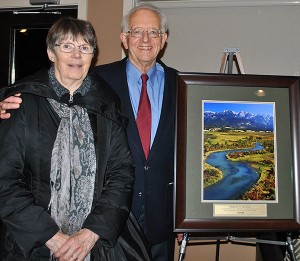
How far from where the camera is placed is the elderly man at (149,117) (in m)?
2.04

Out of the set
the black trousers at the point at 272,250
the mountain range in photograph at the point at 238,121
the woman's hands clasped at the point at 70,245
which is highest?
the mountain range in photograph at the point at 238,121

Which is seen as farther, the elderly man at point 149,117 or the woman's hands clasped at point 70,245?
the elderly man at point 149,117

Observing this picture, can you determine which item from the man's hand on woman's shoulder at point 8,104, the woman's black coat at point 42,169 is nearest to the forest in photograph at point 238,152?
the woman's black coat at point 42,169

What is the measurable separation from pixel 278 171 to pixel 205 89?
0.50m

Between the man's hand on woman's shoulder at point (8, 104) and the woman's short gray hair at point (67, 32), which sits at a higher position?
the woman's short gray hair at point (67, 32)

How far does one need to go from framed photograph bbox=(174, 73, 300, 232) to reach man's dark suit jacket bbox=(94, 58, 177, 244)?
20 centimetres

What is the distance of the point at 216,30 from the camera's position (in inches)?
127

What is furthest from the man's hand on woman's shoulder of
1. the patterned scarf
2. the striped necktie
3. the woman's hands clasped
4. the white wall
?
the white wall

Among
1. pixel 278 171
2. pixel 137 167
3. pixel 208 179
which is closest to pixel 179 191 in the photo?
pixel 208 179

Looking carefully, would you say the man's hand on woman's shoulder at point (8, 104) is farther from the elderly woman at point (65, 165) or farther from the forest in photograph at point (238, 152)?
the forest in photograph at point (238, 152)

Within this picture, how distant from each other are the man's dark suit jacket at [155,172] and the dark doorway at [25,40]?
5.06 ft

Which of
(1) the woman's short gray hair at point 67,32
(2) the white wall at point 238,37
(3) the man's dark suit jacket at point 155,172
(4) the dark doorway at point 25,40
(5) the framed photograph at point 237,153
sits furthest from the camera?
(4) the dark doorway at point 25,40

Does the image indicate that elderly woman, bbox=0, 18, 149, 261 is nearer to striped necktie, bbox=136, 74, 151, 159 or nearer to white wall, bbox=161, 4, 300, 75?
striped necktie, bbox=136, 74, 151, 159

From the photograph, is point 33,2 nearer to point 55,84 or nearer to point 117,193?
point 55,84
